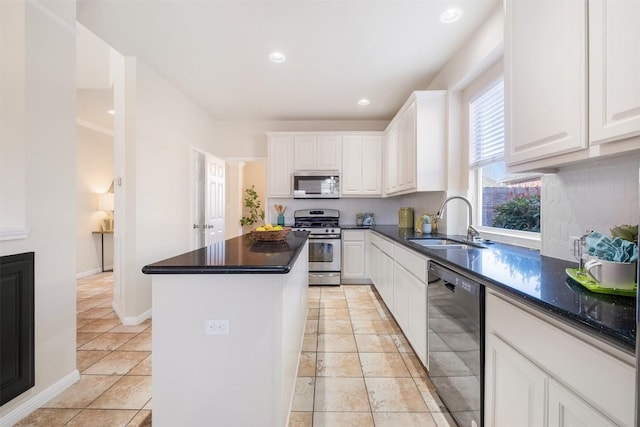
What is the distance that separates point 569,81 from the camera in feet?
3.78

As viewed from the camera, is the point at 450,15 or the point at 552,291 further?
the point at 450,15

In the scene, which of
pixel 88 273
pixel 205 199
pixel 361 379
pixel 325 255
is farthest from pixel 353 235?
pixel 88 273

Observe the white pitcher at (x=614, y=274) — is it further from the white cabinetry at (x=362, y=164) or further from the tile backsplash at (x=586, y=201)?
the white cabinetry at (x=362, y=164)

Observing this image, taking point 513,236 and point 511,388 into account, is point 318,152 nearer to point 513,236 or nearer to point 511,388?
point 513,236

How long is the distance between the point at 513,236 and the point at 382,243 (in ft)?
5.09

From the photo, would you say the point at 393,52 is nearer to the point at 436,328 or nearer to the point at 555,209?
the point at 555,209

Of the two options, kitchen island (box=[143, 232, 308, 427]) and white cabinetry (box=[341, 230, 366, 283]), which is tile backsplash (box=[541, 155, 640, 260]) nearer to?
kitchen island (box=[143, 232, 308, 427])

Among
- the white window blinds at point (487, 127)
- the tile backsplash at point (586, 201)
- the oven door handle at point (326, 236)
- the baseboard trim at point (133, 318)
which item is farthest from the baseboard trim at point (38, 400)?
the white window blinds at point (487, 127)

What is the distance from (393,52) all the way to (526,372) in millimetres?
2801

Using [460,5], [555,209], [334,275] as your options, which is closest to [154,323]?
[555,209]

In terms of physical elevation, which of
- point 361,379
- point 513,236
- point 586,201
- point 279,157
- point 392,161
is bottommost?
point 361,379

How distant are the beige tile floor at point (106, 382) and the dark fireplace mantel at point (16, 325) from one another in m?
0.24

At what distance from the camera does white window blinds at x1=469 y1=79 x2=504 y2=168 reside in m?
2.39

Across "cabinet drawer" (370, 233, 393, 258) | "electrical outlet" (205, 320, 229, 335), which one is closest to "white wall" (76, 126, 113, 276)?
"cabinet drawer" (370, 233, 393, 258)
